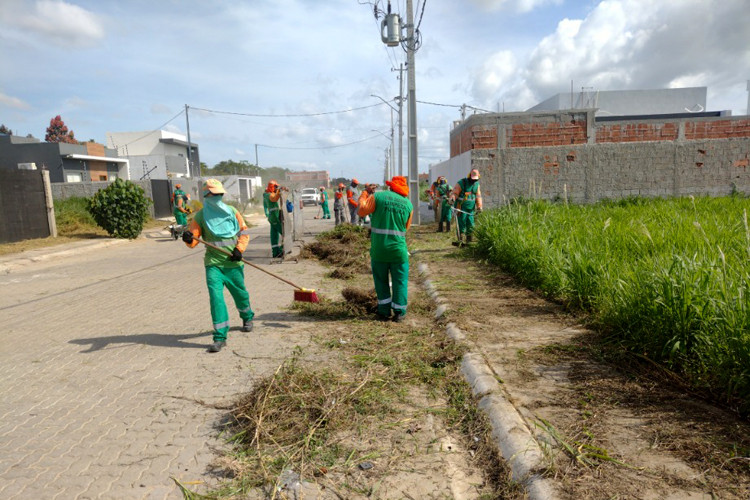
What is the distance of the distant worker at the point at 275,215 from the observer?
11.4m

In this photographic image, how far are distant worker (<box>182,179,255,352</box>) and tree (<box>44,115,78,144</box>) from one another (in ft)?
266

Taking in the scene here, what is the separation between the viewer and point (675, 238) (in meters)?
6.00

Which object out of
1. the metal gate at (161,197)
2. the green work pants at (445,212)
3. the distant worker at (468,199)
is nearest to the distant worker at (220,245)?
the distant worker at (468,199)

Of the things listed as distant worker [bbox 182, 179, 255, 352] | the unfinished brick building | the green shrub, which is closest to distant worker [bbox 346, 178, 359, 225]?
the unfinished brick building

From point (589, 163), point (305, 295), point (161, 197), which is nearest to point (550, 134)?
point (589, 163)

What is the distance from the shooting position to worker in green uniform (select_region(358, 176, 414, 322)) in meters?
5.89

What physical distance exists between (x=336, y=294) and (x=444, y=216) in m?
8.13

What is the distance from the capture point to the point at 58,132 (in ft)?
242

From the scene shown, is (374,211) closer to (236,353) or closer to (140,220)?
(236,353)

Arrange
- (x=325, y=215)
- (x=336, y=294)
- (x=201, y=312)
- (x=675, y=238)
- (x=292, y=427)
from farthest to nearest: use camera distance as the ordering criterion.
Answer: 1. (x=325, y=215)
2. (x=336, y=294)
3. (x=201, y=312)
4. (x=675, y=238)
5. (x=292, y=427)

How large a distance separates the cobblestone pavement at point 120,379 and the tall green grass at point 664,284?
3220 millimetres

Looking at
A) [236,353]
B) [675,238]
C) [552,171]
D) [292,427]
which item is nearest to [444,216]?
[552,171]

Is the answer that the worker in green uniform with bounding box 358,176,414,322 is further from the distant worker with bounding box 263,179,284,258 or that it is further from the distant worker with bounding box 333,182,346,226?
the distant worker with bounding box 333,182,346,226

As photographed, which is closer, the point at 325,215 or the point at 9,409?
the point at 9,409
